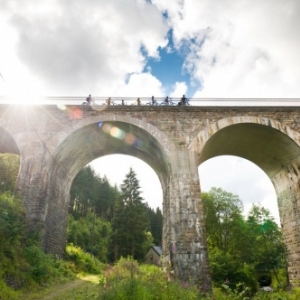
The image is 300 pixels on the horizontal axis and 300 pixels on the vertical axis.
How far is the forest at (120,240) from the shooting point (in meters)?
10.6

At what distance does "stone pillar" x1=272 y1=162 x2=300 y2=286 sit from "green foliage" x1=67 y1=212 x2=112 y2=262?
30.1m

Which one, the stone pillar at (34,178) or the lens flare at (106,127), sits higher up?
the lens flare at (106,127)

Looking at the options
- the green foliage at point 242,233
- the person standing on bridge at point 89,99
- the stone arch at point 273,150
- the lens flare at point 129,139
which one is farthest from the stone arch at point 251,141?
the green foliage at point 242,233

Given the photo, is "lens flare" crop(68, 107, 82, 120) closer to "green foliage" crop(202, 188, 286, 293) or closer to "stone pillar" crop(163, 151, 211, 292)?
"stone pillar" crop(163, 151, 211, 292)

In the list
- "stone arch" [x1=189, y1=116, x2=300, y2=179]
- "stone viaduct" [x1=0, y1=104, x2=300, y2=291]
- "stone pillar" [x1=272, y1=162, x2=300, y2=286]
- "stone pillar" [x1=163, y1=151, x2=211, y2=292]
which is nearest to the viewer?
"stone pillar" [x1=163, y1=151, x2=211, y2=292]

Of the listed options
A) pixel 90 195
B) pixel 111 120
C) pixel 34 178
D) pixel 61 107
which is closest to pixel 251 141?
pixel 111 120

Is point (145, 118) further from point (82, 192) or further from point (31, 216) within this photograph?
point (82, 192)

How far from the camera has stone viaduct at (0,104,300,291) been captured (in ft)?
43.8

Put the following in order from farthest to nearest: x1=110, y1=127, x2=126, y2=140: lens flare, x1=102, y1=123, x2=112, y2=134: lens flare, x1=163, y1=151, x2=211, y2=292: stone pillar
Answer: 1. x1=110, y1=127, x2=126, y2=140: lens flare
2. x1=102, y1=123, x2=112, y2=134: lens flare
3. x1=163, y1=151, x2=211, y2=292: stone pillar

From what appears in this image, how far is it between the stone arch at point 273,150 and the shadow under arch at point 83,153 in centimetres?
289

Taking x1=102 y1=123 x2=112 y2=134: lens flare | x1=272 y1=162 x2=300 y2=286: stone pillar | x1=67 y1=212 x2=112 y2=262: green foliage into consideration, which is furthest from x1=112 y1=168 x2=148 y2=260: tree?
x1=102 y1=123 x2=112 y2=134: lens flare

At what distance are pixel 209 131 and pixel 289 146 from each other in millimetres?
4685

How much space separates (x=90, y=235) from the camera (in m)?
45.0

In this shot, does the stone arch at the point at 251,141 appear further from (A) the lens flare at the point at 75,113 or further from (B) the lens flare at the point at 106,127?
(A) the lens flare at the point at 75,113
